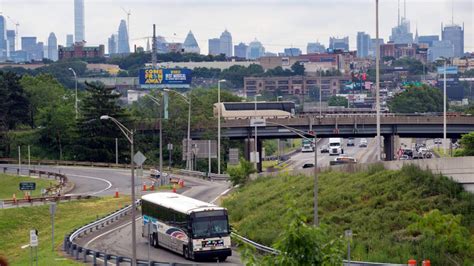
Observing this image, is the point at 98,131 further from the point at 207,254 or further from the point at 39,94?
the point at 207,254

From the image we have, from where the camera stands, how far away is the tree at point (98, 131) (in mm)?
132625

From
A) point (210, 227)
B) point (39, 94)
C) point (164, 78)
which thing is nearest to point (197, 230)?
point (210, 227)

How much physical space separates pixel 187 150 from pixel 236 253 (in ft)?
201

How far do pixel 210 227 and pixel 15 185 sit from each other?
62436 millimetres

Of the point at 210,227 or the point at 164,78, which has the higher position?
the point at 164,78

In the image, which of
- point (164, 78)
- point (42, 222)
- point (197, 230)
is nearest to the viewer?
point (197, 230)

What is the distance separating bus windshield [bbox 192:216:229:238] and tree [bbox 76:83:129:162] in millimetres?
79637

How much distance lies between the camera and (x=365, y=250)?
50719 millimetres

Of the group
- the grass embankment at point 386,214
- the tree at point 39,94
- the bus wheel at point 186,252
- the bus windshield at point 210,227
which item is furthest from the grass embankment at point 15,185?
the bus windshield at point 210,227

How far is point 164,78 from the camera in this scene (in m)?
166

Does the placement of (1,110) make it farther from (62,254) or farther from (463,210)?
(463,210)

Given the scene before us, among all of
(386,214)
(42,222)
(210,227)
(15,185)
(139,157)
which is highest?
(139,157)

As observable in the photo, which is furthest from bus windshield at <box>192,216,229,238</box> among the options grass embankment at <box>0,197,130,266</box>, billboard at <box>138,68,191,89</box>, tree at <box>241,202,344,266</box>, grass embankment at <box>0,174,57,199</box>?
billboard at <box>138,68,191,89</box>

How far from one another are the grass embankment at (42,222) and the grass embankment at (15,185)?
17.2m
